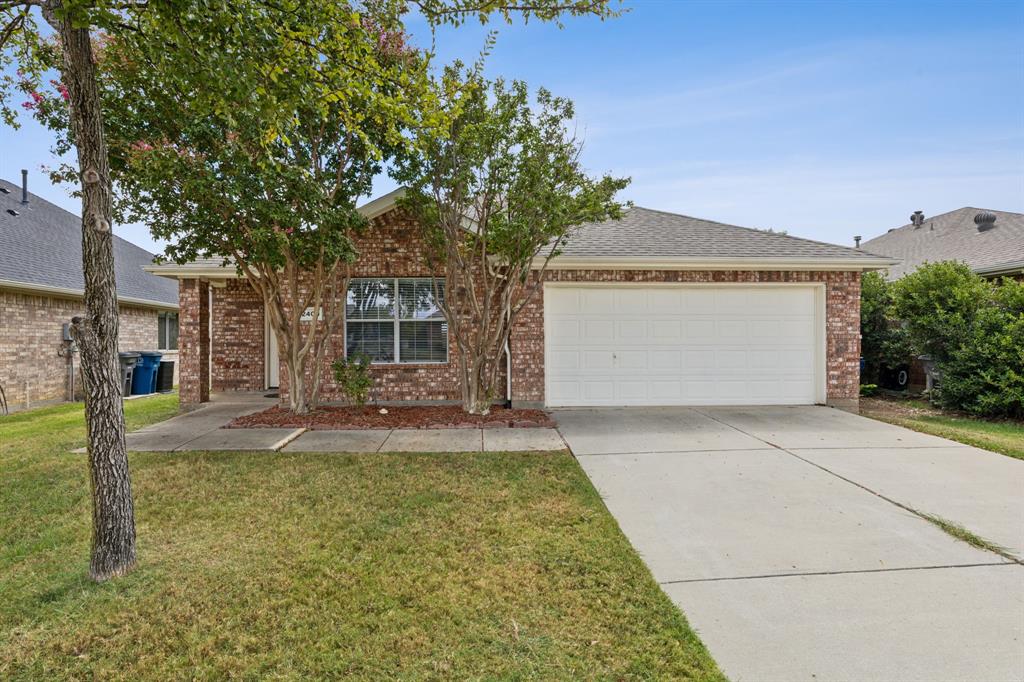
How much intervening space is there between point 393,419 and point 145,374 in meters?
8.76

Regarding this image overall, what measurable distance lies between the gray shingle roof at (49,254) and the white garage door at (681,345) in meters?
10.1

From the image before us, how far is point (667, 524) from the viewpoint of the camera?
3.99 m

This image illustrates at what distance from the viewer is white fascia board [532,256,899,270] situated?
8945 mm

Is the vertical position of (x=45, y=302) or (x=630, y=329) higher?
(x=45, y=302)

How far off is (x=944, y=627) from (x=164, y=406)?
1219cm

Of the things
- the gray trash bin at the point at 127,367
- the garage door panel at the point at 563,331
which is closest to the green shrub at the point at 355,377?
the garage door panel at the point at 563,331

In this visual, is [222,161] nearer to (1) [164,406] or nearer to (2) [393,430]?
(2) [393,430]

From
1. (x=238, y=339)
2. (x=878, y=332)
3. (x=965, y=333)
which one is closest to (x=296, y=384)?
(x=238, y=339)

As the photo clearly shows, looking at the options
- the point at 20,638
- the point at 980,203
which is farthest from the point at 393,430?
the point at 980,203

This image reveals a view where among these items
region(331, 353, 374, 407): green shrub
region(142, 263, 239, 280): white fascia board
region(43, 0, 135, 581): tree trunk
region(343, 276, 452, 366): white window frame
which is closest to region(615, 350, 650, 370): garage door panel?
region(343, 276, 452, 366): white window frame

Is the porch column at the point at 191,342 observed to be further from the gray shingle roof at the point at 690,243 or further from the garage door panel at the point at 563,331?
the gray shingle roof at the point at 690,243

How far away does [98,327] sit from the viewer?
3.01 meters

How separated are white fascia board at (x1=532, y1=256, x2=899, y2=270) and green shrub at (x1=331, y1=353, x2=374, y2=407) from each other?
3514 millimetres

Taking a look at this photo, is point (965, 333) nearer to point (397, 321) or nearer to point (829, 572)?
point (829, 572)
